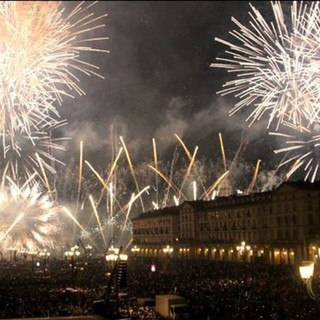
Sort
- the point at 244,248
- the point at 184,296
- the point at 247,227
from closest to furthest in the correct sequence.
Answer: the point at 184,296, the point at 244,248, the point at 247,227

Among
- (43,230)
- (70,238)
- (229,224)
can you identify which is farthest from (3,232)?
(70,238)

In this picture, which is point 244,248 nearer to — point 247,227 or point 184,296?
point 247,227

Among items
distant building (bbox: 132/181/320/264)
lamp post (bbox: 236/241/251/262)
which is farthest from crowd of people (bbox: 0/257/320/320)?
lamp post (bbox: 236/241/251/262)

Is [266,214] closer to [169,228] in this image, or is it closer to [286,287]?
[169,228]

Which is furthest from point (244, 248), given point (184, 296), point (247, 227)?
point (184, 296)

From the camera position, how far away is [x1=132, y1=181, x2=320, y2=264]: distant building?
6975cm

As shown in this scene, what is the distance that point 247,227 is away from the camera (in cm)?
8194

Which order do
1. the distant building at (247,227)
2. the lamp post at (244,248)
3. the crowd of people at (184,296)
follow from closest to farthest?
the crowd of people at (184,296) < the lamp post at (244,248) < the distant building at (247,227)

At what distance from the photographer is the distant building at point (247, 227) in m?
69.8

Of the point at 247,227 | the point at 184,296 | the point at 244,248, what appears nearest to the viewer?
the point at 184,296

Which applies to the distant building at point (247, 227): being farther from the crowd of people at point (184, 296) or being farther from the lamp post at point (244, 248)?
the crowd of people at point (184, 296)

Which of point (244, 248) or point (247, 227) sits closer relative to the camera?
point (244, 248)

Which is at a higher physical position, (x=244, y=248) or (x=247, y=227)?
(x=247, y=227)

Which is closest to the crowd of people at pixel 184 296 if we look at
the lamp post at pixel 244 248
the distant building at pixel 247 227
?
the distant building at pixel 247 227
